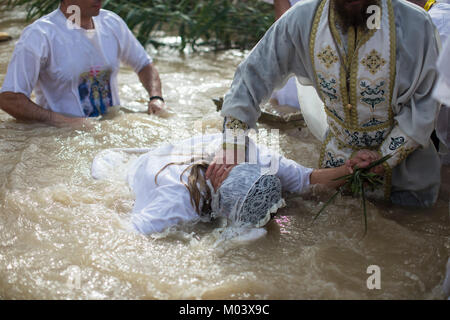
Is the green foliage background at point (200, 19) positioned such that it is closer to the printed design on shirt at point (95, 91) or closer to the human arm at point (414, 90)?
the printed design on shirt at point (95, 91)

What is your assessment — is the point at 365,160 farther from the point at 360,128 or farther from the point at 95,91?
the point at 95,91

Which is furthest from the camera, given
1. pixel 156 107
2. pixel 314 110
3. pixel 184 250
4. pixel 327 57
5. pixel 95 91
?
pixel 156 107

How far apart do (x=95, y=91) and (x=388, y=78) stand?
2583 mm

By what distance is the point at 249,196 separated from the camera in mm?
2895

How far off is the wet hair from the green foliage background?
426 centimetres

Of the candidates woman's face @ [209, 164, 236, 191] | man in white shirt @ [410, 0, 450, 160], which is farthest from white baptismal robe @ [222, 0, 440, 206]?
man in white shirt @ [410, 0, 450, 160]

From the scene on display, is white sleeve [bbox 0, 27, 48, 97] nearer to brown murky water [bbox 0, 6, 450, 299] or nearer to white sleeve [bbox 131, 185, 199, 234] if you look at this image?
brown murky water [bbox 0, 6, 450, 299]

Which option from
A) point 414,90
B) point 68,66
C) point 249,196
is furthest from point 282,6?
point 249,196

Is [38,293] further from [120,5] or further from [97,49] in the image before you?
[120,5]

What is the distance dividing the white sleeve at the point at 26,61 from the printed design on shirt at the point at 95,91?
15.8 inches

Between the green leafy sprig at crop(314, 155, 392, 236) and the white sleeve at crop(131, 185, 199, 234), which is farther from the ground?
the green leafy sprig at crop(314, 155, 392, 236)

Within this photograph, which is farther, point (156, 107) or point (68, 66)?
point (156, 107)

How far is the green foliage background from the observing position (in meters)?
7.12

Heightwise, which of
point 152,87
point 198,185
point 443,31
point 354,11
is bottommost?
point 152,87
